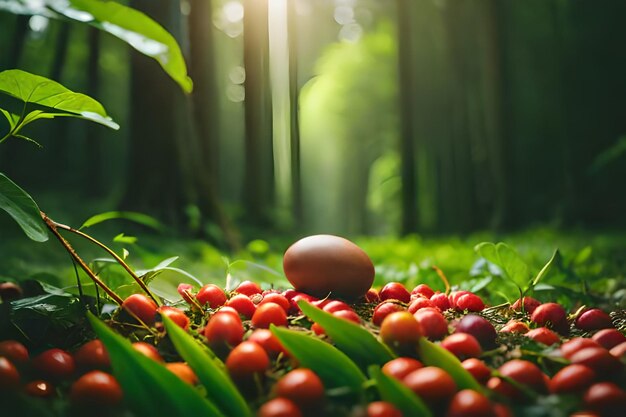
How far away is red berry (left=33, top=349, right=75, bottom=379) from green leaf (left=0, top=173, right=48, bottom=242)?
24 cm

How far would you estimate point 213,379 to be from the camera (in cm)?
96

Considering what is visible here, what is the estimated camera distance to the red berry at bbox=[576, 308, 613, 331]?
143cm

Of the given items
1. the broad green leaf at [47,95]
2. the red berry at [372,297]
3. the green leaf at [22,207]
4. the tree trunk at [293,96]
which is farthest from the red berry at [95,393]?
the tree trunk at [293,96]

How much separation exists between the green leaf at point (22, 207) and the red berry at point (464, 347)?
862 millimetres

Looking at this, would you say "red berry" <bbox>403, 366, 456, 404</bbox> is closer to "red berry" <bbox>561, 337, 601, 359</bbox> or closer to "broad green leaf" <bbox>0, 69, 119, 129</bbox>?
"red berry" <bbox>561, 337, 601, 359</bbox>

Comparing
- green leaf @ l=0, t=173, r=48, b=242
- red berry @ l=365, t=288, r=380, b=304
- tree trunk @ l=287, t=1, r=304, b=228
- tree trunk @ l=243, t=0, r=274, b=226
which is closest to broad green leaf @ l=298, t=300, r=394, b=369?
red berry @ l=365, t=288, r=380, b=304

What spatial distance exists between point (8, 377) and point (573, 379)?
97 cm

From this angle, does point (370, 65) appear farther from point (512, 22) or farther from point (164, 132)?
point (164, 132)

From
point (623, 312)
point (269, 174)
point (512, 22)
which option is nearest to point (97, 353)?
point (623, 312)

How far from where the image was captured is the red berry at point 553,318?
1419 mm

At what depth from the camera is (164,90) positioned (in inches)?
218

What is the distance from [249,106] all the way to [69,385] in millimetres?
10665

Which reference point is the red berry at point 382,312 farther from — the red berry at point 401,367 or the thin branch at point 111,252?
the thin branch at point 111,252

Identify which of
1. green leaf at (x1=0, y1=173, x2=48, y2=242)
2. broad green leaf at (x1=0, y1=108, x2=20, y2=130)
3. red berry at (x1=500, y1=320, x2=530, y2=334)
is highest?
broad green leaf at (x1=0, y1=108, x2=20, y2=130)
